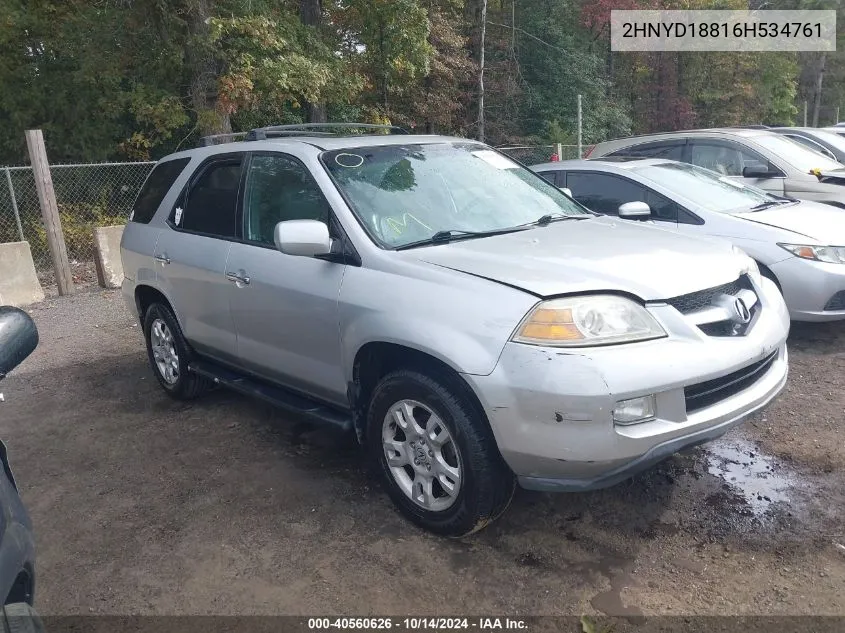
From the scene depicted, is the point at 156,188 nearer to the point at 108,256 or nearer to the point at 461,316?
the point at 461,316

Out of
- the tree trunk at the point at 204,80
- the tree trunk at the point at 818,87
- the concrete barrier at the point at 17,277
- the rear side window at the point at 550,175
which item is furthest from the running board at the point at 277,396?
the tree trunk at the point at 818,87

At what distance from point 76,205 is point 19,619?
13.6m

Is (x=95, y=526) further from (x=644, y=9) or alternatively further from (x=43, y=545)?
(x=644, y=9)

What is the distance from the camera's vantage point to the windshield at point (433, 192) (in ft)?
12.6

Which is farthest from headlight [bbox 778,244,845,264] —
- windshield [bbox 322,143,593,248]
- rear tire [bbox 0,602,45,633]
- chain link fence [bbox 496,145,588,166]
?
chain link fence [bbox 496,145,588,166]

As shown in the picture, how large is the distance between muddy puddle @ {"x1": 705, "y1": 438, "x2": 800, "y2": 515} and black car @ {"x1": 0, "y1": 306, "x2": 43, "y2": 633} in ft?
10.1

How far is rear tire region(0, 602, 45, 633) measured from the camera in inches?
67.7

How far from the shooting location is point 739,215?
6.21 meters

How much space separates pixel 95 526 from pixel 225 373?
1313mm

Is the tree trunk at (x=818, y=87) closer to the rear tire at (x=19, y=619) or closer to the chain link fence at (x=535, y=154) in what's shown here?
the chain link fence at (x=535, y=154)

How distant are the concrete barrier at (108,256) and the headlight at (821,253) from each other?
8.63 metres

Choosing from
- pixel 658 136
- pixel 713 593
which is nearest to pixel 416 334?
pixel 713 593

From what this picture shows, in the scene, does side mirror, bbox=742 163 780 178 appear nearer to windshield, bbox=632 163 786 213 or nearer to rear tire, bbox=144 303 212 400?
windshield, bbox=632 163 786 213

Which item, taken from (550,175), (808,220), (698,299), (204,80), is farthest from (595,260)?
(204,80)
